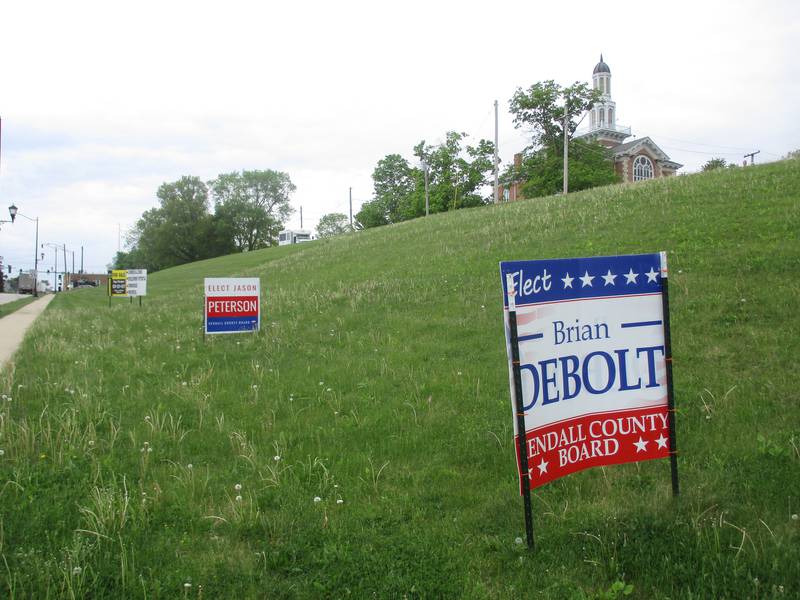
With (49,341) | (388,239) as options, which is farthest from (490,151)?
(49,341)

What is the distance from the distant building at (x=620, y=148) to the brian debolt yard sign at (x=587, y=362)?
195ft

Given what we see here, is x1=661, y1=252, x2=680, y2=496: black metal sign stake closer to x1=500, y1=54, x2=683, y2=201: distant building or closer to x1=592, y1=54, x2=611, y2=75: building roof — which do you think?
x1=500, y1=54, x2=683, y2=201: distant building

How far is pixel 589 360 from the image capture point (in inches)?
150

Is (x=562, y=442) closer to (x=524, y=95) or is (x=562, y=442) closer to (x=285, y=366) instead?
(x=285, y=366)

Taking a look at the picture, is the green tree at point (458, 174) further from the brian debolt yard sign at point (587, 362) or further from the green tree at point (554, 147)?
the brian debolt yard sign at point (587, 362)

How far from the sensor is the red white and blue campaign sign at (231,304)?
414 inches

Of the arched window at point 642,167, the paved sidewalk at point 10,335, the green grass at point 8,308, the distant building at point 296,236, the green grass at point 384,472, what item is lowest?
the green grass at point 384,472

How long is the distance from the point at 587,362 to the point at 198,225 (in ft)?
314

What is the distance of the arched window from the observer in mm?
72562

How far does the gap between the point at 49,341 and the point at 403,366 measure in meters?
7.69

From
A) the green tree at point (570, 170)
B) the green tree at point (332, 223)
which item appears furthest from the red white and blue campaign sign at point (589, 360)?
the green tree at point (332, 223)

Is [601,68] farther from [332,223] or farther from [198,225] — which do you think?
[198,225]

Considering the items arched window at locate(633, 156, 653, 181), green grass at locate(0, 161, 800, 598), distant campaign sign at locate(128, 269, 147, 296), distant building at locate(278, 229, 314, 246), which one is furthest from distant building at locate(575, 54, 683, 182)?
green grass at locate(0, 161, 800, 598)

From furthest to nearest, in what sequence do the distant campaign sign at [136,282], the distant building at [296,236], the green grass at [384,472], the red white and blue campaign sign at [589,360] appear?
the distant building at [296,236] < the distant campaign sign at [136,282] < the red white and blue campaign sign at [589,360] < the green grass at [384,472]
